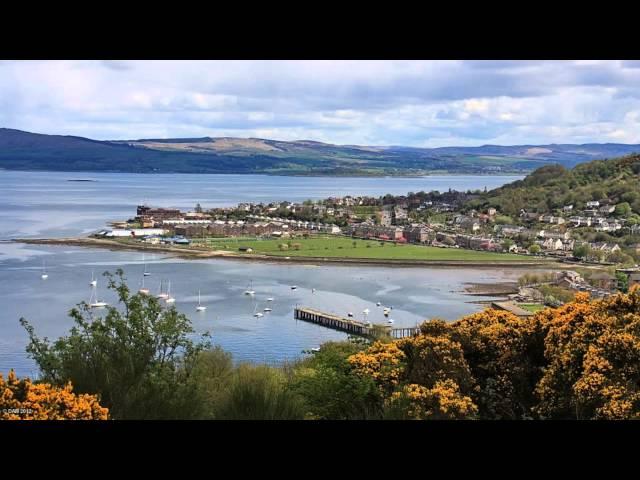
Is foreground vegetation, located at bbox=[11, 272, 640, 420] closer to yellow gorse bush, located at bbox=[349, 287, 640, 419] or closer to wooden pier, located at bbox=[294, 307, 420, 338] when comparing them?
yellow gorse bush, located at bbox=[349, 287, 640, 419]

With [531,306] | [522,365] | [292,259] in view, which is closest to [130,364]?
[522,365]

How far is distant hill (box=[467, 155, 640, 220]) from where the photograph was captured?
94.4 ft

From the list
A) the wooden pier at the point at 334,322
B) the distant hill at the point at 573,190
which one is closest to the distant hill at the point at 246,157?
the distant hill at the point at 573,190

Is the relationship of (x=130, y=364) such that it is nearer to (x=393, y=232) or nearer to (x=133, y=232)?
(x=133, y=232)

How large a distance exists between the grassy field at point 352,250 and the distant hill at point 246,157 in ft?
116

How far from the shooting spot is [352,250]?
73.3ft

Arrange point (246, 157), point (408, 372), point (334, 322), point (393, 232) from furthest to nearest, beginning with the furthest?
1. point (246, 157)
2. point (393, 232)
3. point (334, 322)
4. point (408, 372)

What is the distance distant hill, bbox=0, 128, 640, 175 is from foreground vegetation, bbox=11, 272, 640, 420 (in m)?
54.3

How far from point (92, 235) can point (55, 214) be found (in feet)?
28.3

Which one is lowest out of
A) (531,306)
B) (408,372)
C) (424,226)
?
(531,306)

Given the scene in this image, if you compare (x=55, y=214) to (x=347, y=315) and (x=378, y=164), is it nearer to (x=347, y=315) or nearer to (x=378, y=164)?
(x=347, y=315)

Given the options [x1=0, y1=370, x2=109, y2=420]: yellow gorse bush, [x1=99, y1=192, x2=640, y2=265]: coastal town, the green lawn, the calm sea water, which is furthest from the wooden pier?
[x1=99, y1=192, x2=640, y2=265]: coastal town

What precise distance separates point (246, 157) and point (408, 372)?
7767 cm
